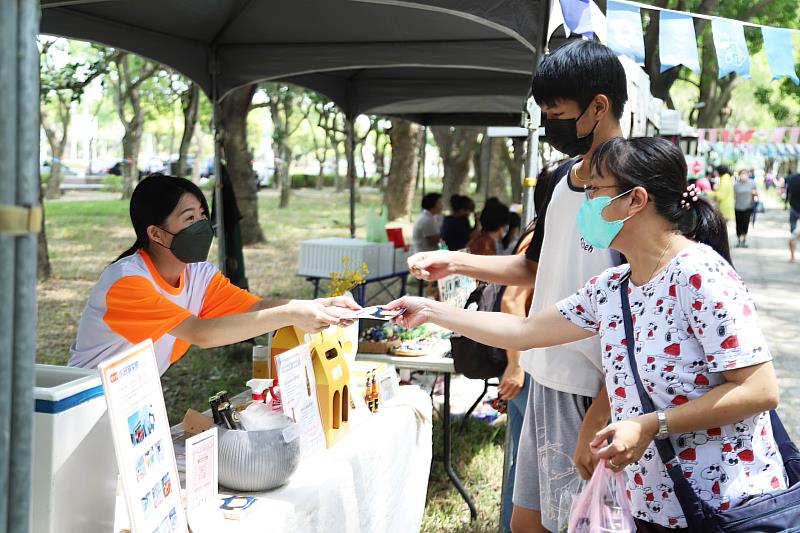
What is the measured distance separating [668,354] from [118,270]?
5.42 ft

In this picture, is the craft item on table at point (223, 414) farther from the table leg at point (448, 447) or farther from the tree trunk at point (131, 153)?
the tree trunk at point (131, 153)

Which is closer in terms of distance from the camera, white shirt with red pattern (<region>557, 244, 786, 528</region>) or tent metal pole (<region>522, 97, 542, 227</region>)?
white shirt with red pattern (<region>557, 244, 786, 528</region>)

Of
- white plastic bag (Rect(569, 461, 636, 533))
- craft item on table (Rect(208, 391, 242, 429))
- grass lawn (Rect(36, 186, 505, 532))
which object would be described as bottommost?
grass lawn (Rect(36, 186, 505, 532))

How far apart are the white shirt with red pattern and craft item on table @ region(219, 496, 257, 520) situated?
965 millimetres

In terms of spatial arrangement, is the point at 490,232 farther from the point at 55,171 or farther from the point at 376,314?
the point at 55,171

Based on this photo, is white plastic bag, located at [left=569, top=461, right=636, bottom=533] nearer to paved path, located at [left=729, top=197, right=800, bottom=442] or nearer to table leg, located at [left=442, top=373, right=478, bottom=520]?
table leg, located at [left=442, top=373, right=478, bottom=520]

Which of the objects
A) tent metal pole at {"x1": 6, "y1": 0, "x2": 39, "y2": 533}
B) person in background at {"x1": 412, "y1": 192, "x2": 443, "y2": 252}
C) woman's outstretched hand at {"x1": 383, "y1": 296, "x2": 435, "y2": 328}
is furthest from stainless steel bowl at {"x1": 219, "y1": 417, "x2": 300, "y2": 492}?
person in background at {"x1": 412, "y1": 192, "x2": 443, "y2": 252}

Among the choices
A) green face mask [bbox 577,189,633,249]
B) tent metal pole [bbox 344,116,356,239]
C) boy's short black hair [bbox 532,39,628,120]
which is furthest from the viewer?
tent metal pole [bbox 344,116,356,239]

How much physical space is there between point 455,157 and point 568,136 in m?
19.1

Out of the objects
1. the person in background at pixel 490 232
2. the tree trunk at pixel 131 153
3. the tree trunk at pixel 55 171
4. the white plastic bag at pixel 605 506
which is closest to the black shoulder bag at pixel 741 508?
the white plastic bag at pixel 605 506

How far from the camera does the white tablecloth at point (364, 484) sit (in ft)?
6.51

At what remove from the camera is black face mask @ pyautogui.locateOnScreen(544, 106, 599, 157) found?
96.4 inches

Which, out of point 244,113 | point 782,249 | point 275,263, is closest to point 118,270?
point 244,113

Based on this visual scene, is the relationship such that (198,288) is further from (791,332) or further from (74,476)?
(791,332)
